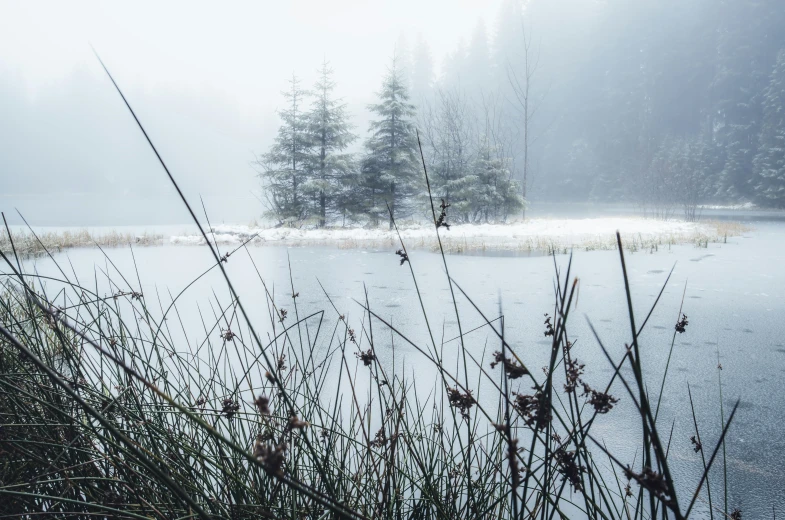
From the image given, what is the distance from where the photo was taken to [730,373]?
2.41 metres

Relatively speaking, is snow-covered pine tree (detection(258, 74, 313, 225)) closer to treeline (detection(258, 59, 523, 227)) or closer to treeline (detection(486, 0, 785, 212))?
treeline (detection(258, 59, 523, 227))

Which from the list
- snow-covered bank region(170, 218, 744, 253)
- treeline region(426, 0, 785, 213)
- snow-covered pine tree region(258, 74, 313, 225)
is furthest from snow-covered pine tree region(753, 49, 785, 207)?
snow-covered pine tree region(258, 74, 313, 225)

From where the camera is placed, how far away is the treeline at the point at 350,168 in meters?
12.1

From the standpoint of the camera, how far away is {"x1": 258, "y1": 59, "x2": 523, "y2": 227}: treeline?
12.1m

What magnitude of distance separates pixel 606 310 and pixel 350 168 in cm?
936

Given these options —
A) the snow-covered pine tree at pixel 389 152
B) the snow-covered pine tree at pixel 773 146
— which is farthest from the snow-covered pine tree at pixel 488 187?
the snow-covered pine tree at pixel 773 146

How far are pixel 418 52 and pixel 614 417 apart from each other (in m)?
31.8

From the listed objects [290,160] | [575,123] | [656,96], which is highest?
[656,96]

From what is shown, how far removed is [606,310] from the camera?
12.3 ft

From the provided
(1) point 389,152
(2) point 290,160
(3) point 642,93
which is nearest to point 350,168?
(1) point 389,152

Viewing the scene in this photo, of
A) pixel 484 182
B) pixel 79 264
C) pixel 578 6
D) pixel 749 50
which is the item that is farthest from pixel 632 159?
pixel 79 264

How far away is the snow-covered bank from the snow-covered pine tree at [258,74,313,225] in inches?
93.0

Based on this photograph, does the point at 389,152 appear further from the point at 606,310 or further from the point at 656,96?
the point at 656,96

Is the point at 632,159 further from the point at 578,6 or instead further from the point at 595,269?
the point at 595,269
